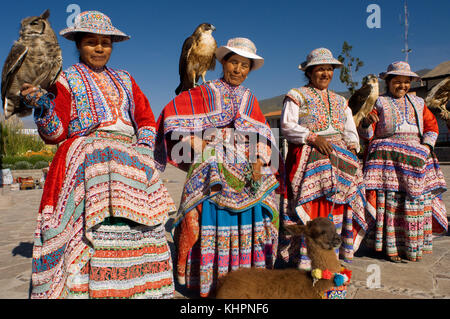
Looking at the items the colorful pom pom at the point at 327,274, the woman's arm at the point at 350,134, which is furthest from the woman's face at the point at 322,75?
the colorful pom pom at the point at 327,274

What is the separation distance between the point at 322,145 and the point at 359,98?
102cm

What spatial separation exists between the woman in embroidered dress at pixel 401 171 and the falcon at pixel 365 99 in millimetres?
143

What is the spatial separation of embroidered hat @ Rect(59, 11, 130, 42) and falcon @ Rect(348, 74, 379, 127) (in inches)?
108

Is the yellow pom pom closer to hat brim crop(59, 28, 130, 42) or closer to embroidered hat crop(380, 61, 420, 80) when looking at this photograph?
hat brim crop(59, 28, 130, 42)

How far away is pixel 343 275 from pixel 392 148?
7.99 feet

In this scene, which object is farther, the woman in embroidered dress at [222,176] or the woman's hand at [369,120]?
the woman's hand at [369,120]

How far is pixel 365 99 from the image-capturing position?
4.18 metres

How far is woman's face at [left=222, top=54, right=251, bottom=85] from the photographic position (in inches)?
131

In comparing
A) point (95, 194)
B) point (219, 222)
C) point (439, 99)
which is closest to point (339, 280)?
point (219, 222)

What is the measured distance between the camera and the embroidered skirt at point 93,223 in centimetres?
244

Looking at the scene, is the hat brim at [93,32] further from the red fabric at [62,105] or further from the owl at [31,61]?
the red fabric at [62,105]

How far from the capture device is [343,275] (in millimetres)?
2500

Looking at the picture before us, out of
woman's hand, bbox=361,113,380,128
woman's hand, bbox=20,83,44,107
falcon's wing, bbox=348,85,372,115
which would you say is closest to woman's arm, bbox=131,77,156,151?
woman's hand, bbox=20,83,44,107

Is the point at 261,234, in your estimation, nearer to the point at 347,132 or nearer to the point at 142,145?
the point at 142,145
